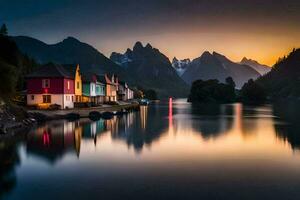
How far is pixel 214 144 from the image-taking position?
39.8 metres

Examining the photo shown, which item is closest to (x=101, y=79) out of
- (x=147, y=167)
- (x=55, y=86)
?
(x=55, y=86)

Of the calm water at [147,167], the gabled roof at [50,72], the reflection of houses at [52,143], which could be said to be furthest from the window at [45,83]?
the calm water at [147,167]

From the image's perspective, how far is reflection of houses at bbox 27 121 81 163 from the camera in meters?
32.6

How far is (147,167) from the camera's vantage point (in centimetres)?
2702

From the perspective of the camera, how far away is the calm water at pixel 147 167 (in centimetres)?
2006

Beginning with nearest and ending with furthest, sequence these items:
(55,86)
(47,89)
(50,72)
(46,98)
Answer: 1. (47,89)
2. (55,86)
3. (46,98)
4. (50,72)

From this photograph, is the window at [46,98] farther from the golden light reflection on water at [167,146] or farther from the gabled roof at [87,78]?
the golden light reflection on water at [167,146]

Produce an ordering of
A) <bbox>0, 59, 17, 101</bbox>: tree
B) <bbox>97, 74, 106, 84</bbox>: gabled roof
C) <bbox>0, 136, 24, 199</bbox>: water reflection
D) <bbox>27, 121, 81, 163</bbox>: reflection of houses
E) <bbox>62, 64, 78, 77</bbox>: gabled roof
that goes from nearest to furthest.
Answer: <bbox>0, 136, 24, 199</bbox>: water reflection, <bbox>27, 121, 81, 163</bbox>: reflection of houses, <bbox>0, 59, 17, 101</bbox>: tree, <bbox>62, 64, 78, 77</bbox>: gabled roof, <bbox>97, 74, 106, 84</bbox>: gabled roof

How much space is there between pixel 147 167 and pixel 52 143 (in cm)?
1592

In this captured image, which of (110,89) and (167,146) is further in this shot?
(110,89)

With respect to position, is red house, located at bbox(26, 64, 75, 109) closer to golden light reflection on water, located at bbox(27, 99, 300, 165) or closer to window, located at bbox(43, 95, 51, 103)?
window, located at bbox(43, 95, 51, 103)

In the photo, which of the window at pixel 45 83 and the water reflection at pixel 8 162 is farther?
the window at pixel 45 83

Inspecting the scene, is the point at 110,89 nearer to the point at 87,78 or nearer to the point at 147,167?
the point at 87,78

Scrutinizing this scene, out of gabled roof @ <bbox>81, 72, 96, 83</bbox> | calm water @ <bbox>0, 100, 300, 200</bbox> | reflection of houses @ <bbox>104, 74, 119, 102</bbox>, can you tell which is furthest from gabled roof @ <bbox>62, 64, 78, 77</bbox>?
calm water @ <bbox>0, 100, 300, 200</bbox>
